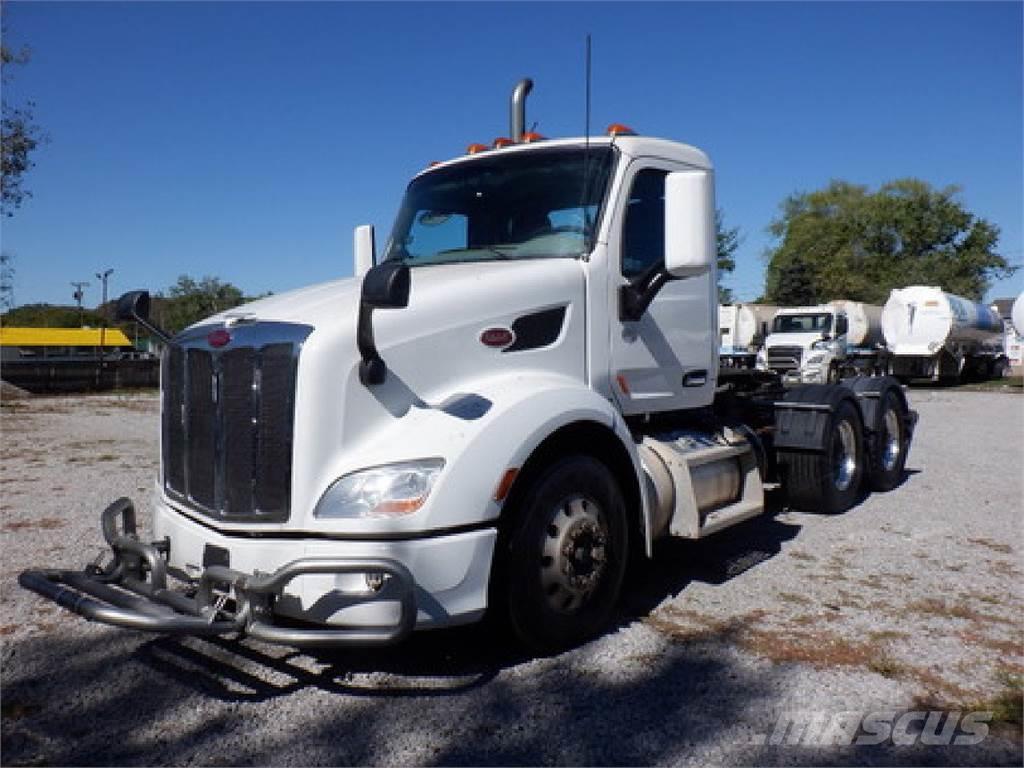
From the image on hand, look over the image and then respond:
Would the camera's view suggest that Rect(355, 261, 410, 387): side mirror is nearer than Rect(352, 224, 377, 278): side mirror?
Yes

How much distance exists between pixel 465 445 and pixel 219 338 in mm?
1294

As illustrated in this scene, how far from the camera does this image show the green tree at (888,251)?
53.7 m

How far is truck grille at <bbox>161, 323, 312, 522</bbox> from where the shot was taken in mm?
3436

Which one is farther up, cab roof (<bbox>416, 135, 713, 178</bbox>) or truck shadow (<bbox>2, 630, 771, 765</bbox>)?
cab roof (<bbox>416, 135, 713, 178</bbox>)

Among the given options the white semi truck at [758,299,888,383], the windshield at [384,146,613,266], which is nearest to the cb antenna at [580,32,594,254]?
the windshield at [384,146,613,266]

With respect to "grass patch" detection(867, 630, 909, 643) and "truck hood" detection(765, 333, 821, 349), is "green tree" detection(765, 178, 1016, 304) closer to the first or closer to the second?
"truck hood" detection(765, 333, 821, 349)

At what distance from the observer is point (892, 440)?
852cm

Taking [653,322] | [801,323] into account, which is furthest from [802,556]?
[801,323]

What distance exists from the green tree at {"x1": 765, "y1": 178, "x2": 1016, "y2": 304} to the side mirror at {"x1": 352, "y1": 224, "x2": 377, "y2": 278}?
53.0 m

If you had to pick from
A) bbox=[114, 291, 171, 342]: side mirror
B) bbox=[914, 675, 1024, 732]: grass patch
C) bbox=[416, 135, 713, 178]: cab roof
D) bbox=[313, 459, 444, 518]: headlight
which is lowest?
bbox=[914, 675, 1024, 732]: grass patch

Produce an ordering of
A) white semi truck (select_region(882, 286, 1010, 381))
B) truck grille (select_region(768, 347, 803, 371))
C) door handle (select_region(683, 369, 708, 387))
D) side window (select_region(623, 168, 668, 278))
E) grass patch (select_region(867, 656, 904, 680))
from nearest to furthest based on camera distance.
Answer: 1. grass patch (select_region(867, 656, 904, 680))
2. side window (select_region(623, 168, 668, 278))
3. door handle (select_region(683, 369, 708, 387))
4. truck grille (select_region(768, 347, 803, 371))
5. white semi truck (select_region(882, 286, 1010, 381))

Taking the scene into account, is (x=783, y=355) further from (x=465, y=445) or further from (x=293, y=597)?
(x=293, y=597)

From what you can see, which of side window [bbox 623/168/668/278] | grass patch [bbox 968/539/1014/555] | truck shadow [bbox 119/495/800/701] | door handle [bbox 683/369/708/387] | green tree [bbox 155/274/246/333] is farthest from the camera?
green tree [bbox 155/274/246/333]

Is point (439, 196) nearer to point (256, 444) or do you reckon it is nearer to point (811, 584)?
point (256, 444)
